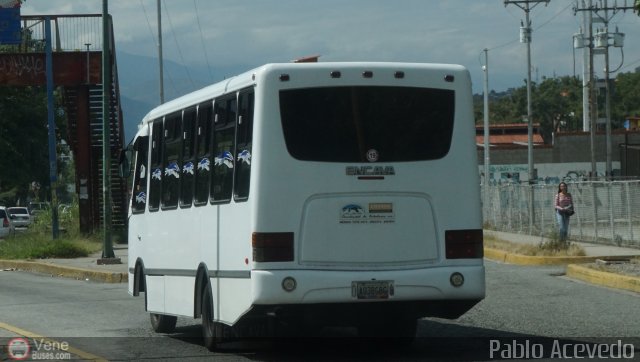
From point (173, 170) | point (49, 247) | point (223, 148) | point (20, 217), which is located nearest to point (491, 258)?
point (49, 247)

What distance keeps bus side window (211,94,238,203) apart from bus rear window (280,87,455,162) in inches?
35.0

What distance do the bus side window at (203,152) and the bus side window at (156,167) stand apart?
163 centimetres

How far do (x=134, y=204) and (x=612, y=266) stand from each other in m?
10.5

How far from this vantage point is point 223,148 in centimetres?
1166

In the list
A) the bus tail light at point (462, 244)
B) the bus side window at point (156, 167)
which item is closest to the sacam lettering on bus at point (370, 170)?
the bus tail light at point (462, 244)

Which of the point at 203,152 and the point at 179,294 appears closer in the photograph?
the point at 203,152

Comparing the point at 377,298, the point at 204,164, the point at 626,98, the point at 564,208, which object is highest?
the point at 626,98

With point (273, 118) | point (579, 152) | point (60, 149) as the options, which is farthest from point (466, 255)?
point (579, 152)

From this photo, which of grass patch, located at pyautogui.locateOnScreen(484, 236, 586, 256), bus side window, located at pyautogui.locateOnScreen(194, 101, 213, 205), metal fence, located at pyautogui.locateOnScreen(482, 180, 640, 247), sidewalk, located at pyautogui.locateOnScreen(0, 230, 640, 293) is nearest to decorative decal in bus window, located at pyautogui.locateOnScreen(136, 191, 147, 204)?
bus side window, located at pyautogui.locateOnScreen(194, 101, 213, 205)

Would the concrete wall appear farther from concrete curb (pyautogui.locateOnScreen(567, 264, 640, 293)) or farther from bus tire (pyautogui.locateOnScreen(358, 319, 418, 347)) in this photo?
bus tire (pyautogui.locateOnScreen(358, 319, 418, 347))

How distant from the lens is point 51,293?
2020 centimetres

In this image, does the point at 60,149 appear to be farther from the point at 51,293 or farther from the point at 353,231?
the point at 353,231

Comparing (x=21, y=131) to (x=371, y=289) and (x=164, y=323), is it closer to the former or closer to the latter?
(x=164, y=323)

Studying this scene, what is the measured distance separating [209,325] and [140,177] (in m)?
3.59
